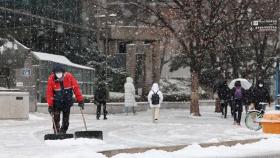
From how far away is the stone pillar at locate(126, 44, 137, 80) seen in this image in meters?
A: 46.2

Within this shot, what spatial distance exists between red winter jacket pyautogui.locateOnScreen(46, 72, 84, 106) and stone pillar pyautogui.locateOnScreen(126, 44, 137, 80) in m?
30.9

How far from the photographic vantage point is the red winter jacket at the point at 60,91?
49.0 feet

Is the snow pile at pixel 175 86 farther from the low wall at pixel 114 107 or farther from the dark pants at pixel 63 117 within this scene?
the dark pants at pixel 63 117

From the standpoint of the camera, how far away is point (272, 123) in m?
17.2

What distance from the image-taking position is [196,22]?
2712cm

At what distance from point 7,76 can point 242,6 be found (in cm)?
1137

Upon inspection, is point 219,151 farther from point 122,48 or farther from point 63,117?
point 122,48

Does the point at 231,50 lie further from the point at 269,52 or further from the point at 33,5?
the point at 33,5

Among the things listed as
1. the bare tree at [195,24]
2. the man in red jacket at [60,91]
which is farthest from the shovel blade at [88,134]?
the bare tree at [195,24]

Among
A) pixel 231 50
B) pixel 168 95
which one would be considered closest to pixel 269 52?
pixel 168 95

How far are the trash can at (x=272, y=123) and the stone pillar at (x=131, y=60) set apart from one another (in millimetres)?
28872

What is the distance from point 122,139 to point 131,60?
29462mm

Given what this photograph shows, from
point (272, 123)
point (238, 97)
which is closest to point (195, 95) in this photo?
point (238, 97)

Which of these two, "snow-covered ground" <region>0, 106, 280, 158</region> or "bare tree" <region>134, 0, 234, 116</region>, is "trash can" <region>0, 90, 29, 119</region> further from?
"bare tree" <region>134, 0, 234, 116</region>
